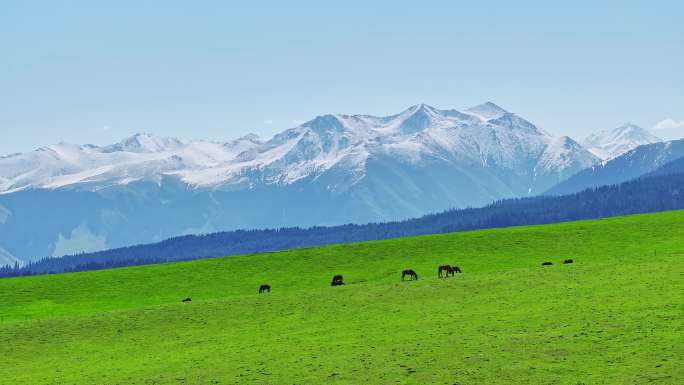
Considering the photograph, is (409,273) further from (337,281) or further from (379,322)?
(379,322)

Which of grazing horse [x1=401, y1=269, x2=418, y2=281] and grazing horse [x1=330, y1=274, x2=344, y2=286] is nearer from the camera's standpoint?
grazing horse [x1=401, y1=269, x2=418, y2=281]

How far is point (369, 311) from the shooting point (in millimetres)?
61062

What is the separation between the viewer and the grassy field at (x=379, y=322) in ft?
142

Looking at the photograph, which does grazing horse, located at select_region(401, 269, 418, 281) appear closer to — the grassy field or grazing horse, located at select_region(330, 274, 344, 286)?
the grassy field

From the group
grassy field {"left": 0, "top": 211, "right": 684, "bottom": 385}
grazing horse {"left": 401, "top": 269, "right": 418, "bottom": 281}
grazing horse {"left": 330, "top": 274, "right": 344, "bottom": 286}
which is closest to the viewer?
grassy field {"left": 0, "top": 211, "right": 684, "bottom": 385}

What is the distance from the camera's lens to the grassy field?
43.3m

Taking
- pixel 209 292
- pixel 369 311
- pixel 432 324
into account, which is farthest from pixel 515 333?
pixel 209 292

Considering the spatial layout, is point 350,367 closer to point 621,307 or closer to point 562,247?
point 621,307

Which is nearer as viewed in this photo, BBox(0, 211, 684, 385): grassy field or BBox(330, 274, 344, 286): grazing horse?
BBox(0, 211, 684, 385): grassy field

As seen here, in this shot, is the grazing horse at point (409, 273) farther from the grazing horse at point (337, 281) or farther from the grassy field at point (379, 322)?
the grazing horse at point (337, 281)

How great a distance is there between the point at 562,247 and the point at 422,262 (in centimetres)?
1410

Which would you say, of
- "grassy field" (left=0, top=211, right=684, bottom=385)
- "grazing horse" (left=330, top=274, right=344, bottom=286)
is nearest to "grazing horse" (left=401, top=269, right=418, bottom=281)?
"grassy field" (left=0, top=211, right=684, bottom=385)

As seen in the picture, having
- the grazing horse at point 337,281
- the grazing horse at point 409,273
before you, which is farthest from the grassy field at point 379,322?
the grazing horse at point 337,281

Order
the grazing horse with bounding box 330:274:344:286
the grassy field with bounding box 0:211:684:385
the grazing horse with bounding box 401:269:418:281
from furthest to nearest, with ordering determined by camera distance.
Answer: the grazing horse with bounding box 330:274:344:286
the grazing horse with bounding box 401:269:418:281
the grassy field with bounding box 0:211:684:385
